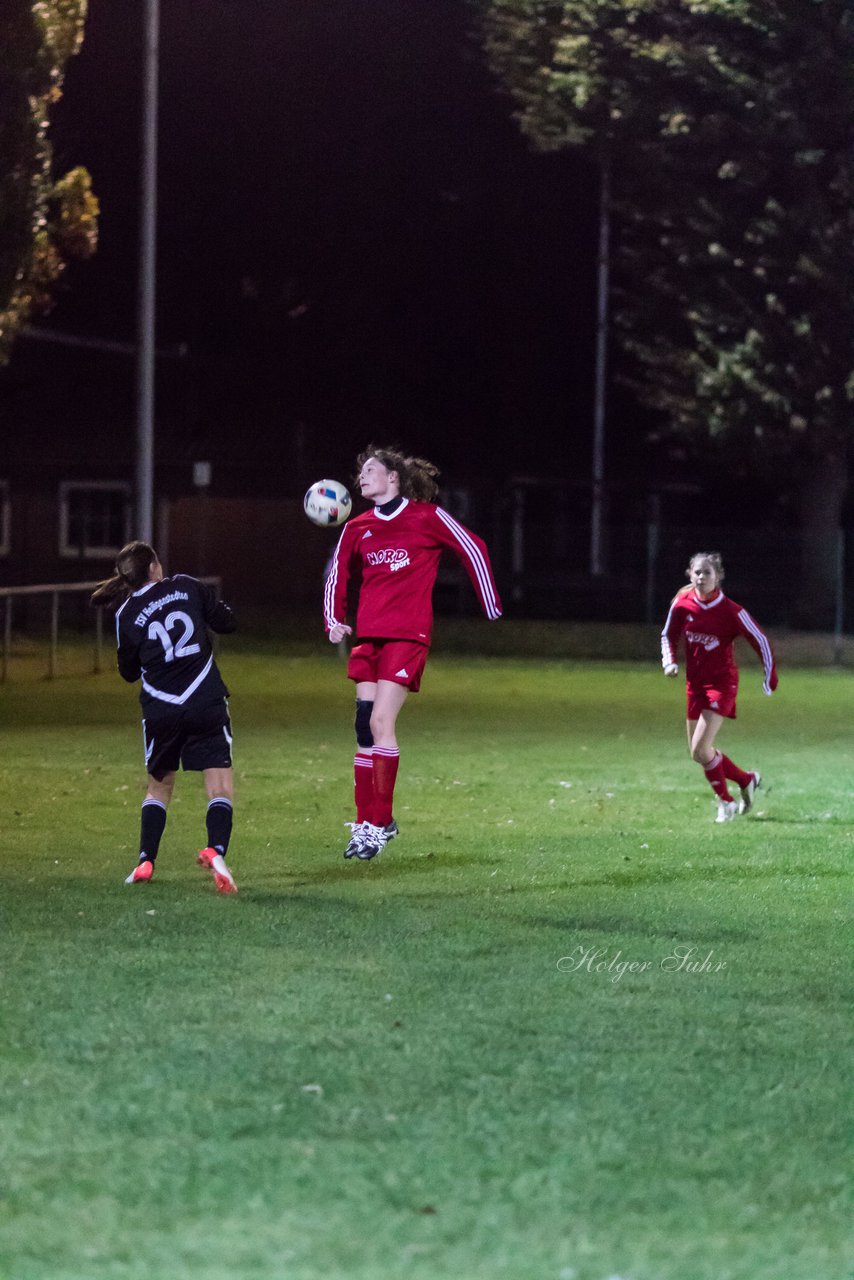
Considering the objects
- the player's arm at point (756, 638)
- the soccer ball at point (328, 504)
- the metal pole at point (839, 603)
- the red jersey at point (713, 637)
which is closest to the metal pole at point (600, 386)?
the metal pole at point (839, 603)

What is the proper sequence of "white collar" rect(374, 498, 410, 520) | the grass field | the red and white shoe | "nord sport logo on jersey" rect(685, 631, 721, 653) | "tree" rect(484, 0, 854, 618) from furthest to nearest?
"tree" rect(484, 0, 854, 618)
"nord sport logo on jersey" rect(685, 631, 721, 653)
"white collar" rect(374, 498, 410, 520)
the red and white shoe
the grass field

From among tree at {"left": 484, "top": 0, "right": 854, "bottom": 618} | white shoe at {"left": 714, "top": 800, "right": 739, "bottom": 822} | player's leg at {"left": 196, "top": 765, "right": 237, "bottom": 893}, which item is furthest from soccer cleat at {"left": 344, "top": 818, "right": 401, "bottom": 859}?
tree at {"left": 484, "top": 0, "right": 854, "bottom": 618}

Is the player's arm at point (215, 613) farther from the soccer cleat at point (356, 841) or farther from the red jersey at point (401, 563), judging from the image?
the soccer cleat at point (356, 841)

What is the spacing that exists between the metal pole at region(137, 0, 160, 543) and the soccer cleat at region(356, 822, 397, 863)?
12574mm

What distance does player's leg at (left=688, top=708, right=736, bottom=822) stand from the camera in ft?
37.8

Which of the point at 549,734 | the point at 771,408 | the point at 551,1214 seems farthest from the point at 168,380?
the point at 551,1214

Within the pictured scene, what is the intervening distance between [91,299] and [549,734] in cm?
2322

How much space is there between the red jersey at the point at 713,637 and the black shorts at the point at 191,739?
404 cm

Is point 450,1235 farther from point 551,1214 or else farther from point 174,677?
point 174,677

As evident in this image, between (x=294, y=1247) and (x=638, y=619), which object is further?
(x=638, y=619)

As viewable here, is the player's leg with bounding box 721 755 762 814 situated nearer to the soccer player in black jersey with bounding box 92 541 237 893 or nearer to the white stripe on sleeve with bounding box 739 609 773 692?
the white stripe on sleeve with bounding box 739 609 773 692

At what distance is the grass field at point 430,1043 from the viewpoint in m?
4.24

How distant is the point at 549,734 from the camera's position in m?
16.8

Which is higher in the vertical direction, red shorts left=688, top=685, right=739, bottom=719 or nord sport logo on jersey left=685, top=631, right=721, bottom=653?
nord sport logo on jersey left=685, top=631, right=721, bottom=653
